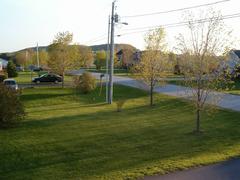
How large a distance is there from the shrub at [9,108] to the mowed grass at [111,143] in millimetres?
520

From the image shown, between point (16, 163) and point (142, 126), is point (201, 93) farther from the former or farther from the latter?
point (16, 163)

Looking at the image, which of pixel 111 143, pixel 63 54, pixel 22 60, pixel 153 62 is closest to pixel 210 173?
pixel 111 143

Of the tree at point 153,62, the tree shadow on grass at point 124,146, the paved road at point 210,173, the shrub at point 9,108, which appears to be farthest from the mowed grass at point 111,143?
the tree at point 153,62

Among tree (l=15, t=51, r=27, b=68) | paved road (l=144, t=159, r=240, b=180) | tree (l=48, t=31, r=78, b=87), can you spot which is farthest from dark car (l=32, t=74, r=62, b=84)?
tree (l=15, t=51, r=27, b=68)

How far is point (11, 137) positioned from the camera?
47.9 ft

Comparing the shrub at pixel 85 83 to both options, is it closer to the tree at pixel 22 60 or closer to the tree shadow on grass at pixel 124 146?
the tree shadow on grass at pixel 124 146

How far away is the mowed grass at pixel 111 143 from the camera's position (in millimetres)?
10680

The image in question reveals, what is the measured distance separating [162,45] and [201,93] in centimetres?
1077

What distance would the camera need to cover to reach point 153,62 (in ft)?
82.5

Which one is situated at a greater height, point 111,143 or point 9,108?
point 9,108

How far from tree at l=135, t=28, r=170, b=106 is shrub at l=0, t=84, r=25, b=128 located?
1050 cm

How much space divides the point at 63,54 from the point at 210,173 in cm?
2873

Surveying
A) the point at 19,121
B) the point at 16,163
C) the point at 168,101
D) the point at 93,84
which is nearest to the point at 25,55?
the point at 93,84

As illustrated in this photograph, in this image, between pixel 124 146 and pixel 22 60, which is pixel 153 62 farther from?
pixel 22 60
